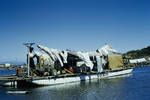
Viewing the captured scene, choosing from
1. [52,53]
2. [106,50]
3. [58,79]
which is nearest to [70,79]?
[58,79]

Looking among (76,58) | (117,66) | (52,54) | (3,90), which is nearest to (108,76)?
(117,66)

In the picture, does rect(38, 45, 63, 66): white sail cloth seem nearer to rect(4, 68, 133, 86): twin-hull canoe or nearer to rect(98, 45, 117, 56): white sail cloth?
rect(4, 68, 133, 86): twin-hull canoe

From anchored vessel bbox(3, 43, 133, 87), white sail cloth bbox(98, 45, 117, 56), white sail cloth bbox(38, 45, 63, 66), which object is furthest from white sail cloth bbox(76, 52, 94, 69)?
white sail cloth bbox(98, 45, 117, 56)

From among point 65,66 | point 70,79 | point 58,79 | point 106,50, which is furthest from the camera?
point 106,50

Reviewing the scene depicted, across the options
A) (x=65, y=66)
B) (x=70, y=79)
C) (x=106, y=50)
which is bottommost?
(x=70, y=79)

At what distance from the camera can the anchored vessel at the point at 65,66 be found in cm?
6656

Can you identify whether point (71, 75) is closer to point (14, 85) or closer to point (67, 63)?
point (67, 63)

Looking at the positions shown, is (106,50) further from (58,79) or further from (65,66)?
(58,79)

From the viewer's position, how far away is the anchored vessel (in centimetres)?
6656

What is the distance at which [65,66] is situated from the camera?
78500mm

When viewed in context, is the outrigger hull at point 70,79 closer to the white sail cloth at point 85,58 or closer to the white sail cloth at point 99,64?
the white sail cloth at point 99,64

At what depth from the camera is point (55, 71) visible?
69.4 meters

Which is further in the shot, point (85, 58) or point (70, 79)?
point (85, 58)

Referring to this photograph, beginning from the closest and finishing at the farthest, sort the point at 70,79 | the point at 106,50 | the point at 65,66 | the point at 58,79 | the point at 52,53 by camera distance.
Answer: the point at 58,79 → the point at 70,79 → the point at 52,53 → the point at 65,66 → the point at 106,50
